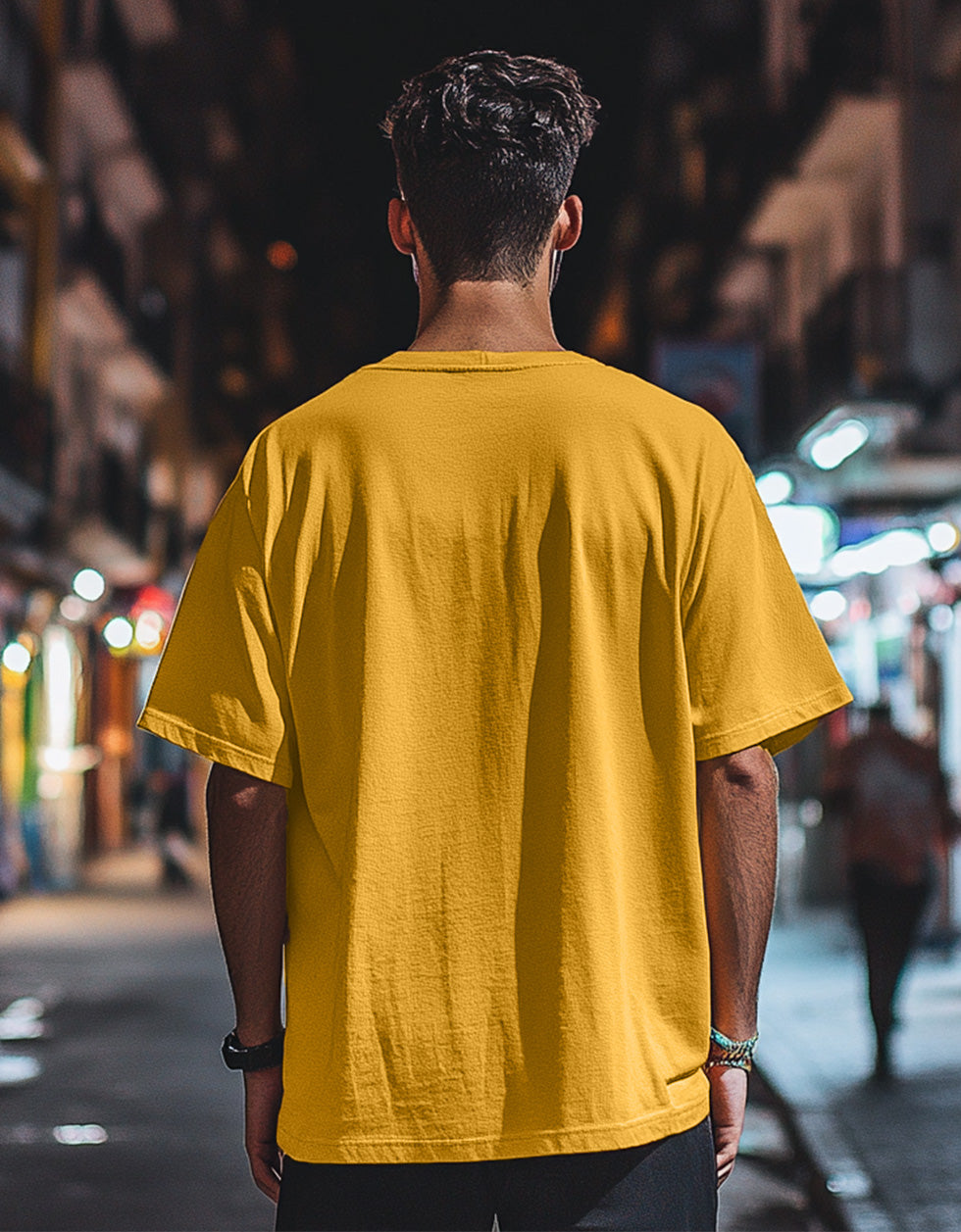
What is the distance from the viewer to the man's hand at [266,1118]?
2.14 m

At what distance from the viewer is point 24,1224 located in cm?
678

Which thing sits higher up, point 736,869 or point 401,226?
point 401,226

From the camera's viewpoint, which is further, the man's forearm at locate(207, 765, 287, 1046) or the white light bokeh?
the white light bokeh

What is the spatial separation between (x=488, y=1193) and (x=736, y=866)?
438mm

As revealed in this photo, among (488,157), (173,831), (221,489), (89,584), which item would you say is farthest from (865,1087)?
(221,489)

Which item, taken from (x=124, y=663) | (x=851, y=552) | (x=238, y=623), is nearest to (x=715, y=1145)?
(x=238, y=623)

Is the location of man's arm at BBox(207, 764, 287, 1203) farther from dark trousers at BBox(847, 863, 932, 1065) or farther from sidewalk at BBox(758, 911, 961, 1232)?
dark trousers at BBox(847, 863, 932, 1065)

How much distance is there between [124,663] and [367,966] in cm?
3421

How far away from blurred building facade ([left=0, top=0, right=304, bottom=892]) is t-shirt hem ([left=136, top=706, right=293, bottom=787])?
66.7 ft

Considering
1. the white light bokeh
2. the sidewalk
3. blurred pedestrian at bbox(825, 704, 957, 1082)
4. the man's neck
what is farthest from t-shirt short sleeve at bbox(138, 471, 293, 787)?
the white light bokeh

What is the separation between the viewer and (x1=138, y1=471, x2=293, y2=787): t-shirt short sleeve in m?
2.07

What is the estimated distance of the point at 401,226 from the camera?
2.30 m

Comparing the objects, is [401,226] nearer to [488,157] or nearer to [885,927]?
[488,157]

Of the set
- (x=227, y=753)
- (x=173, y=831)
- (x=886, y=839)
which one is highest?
(x=227, y=753)
